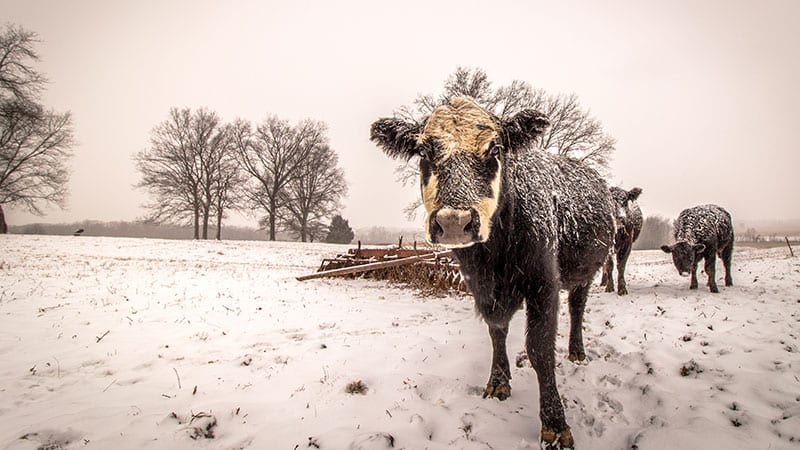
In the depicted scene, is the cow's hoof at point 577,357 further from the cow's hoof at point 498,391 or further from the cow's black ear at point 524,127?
the cow's black ear at point 524,127

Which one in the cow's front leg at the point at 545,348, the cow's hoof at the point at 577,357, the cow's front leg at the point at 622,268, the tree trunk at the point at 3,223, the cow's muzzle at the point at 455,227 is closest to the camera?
the cow's muzzle at the point at 455,227

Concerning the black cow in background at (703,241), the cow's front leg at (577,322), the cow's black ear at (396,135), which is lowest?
the cow's front leg at (577,322)

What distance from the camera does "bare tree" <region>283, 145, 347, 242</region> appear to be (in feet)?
115

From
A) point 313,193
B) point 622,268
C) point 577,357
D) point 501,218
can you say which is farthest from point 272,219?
point 501,218

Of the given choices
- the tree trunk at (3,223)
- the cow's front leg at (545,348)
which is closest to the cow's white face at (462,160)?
the cow's front leg at (545,348)

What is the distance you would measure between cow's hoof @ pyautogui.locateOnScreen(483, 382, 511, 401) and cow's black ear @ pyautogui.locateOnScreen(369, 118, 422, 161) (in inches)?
101

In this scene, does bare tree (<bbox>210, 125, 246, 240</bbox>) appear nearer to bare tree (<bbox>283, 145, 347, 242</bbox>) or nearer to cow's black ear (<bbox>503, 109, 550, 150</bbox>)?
bare tree (<bbox>283, 145, 347, 242</bbox>)

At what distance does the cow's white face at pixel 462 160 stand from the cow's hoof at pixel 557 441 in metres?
1.77

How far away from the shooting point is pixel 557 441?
2494mm

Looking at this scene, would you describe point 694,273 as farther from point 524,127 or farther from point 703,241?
point 524,127

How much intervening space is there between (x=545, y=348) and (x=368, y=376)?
2.05 meters

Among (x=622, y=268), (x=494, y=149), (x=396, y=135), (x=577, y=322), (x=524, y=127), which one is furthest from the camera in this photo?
(x=622, y=268)

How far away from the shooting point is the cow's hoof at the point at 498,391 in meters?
3.20

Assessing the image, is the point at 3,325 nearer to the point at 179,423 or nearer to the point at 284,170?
the point at 179,423
